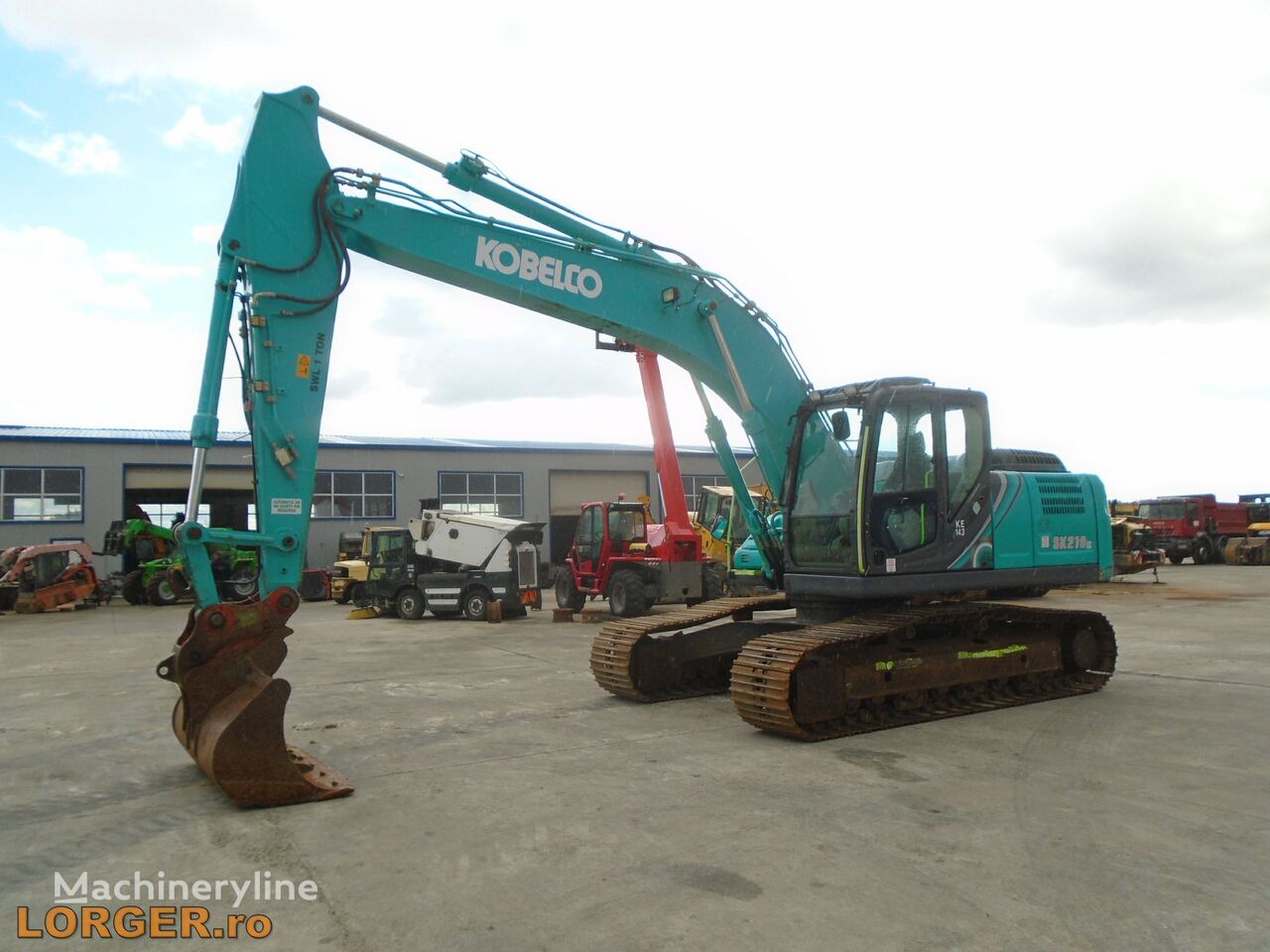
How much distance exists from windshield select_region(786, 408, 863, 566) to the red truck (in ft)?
A: 94.7

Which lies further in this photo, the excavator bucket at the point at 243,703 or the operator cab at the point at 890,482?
the operator cab at the point at 890,482

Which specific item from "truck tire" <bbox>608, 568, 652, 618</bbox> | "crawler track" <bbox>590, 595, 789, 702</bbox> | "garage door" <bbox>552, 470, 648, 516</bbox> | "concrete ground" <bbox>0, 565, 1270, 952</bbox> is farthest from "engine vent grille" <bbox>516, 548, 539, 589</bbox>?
"garage door" <bbox>552, 470, 648, 516</bbox>

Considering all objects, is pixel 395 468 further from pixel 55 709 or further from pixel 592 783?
pixel 592 783

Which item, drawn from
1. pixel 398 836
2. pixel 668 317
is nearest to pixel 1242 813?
pixel 398 836

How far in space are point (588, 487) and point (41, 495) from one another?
59.6 feet

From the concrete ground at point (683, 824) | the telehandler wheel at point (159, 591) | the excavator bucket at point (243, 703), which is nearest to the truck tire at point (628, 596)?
the concrete ground at point (683, 824)

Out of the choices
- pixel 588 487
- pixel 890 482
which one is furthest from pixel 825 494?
pixel 588 487

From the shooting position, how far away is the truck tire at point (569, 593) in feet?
64.4

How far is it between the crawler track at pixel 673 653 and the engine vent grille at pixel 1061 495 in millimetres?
2745

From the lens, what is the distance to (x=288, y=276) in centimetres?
654

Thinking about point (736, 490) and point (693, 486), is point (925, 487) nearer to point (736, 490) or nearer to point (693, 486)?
point (736, 490)

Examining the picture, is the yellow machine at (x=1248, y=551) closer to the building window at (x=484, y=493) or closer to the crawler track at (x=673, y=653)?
the building window at (x=484, y=493)

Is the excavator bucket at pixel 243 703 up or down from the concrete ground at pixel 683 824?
up

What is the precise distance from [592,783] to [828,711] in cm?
221
